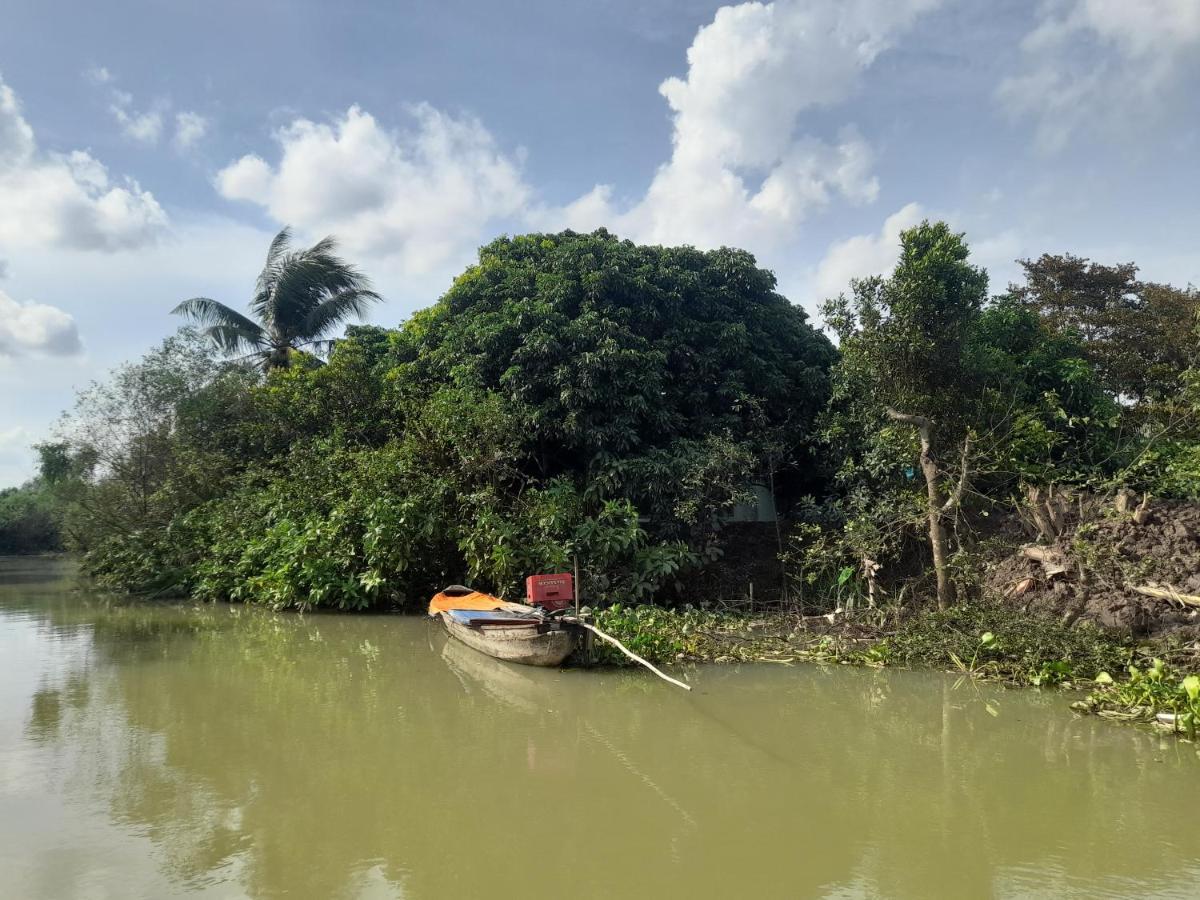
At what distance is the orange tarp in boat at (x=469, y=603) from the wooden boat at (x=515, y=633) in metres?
0.25

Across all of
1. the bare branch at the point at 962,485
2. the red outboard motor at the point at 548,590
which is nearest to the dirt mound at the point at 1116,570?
the bare branch at the point at 962,485

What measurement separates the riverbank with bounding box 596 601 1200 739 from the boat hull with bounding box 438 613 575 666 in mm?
580

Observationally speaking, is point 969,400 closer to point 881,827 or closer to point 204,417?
point 881,827

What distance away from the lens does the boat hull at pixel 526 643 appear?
7.45 m

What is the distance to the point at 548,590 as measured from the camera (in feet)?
27.0

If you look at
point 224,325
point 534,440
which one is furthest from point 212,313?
point 534,440

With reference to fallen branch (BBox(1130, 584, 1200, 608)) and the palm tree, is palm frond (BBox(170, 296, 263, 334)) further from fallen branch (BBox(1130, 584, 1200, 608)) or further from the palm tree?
fallen branch (BBox(1130, 584, 1200, 608))

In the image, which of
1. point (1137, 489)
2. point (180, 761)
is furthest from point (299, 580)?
point (1137, 489)

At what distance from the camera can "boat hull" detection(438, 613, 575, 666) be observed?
745 centimetres

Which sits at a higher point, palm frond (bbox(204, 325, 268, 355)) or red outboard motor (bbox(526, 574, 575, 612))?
palm frond (bbox(204, 325, 268, 355))

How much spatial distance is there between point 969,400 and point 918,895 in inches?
318

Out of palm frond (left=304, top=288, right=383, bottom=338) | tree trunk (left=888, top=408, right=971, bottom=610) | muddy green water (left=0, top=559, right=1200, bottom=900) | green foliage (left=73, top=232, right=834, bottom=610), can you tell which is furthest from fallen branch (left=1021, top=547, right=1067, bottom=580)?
palm frond (left=304, top=288, right=383, bottom=338)

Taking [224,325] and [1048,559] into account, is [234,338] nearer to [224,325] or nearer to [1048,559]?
[224,325]

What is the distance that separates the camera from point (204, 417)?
17.6 m
